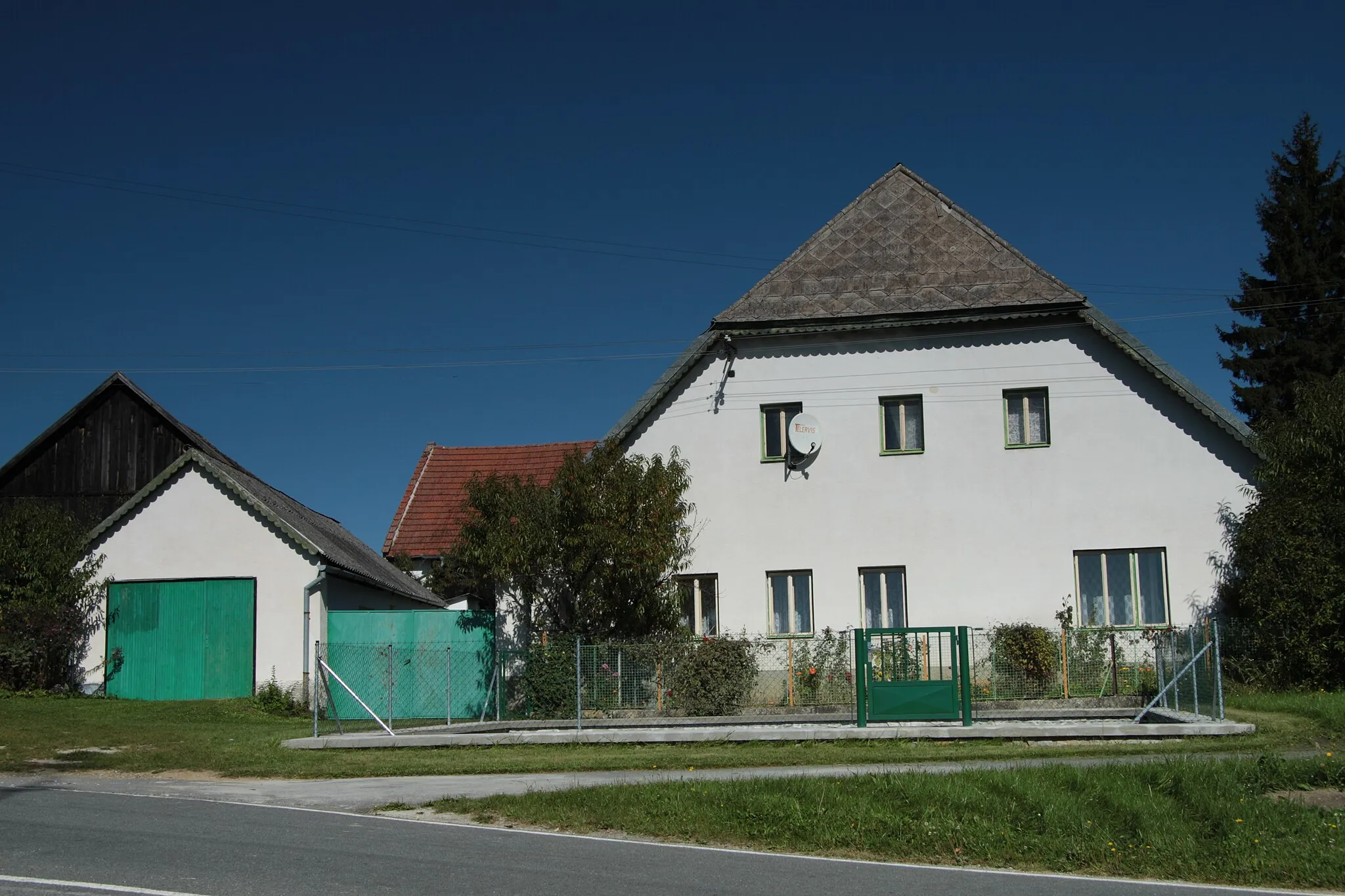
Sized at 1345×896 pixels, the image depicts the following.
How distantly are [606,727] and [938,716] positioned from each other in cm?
502

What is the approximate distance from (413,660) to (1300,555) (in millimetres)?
15367

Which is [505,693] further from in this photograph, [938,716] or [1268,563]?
[1268,563]

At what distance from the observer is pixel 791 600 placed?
80.5ft

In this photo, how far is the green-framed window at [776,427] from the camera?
25.1 m

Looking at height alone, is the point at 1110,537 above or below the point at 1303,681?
above

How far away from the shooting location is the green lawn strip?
9.32 meters

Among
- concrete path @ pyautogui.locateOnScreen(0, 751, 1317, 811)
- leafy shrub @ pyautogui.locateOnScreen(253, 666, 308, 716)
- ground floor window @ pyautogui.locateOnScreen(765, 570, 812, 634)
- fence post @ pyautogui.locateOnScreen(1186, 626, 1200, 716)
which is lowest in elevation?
concrete path @ pyautogui.locateOnScreen(0, 751, 1317, 811)

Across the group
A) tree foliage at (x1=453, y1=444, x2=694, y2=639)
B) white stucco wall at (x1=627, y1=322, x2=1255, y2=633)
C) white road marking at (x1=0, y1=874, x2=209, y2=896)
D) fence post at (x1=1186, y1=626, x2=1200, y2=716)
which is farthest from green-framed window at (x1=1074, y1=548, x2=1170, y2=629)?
white road marking at (x1=0, y1=874, x2=209, y2=896)

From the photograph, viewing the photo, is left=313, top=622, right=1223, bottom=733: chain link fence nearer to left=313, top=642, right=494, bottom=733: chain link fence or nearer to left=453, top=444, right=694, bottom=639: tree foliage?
left=313, top=642, right=494, bottom=733: chain link fence

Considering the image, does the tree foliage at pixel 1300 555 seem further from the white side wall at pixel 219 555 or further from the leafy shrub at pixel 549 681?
the white side wall at pixel 219 555

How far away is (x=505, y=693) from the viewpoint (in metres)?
22.1

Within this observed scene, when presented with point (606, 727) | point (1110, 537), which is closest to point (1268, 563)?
point (1110, 537)

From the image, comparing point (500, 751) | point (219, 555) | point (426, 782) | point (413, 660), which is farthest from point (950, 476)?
point (219, 555)

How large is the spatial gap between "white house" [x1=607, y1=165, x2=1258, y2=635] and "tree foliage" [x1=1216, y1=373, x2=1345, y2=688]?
1518 millimetres
